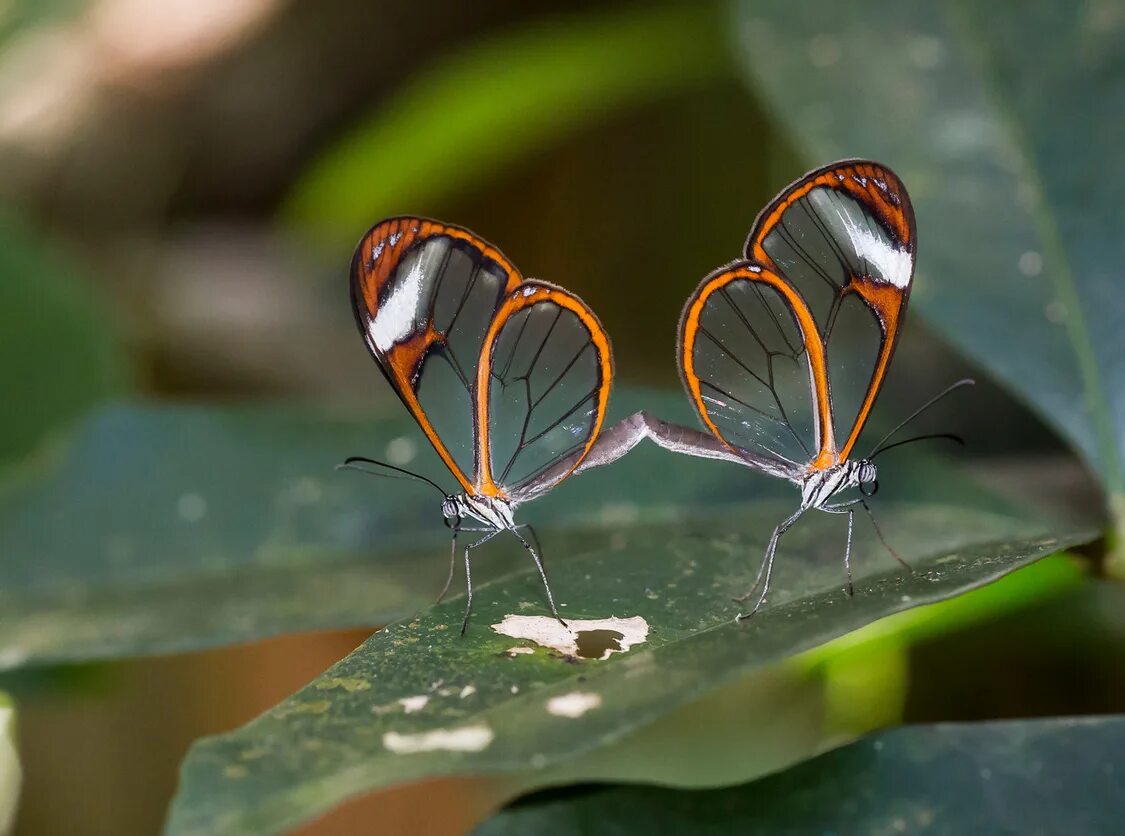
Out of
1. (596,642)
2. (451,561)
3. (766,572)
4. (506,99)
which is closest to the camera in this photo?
(596,642)

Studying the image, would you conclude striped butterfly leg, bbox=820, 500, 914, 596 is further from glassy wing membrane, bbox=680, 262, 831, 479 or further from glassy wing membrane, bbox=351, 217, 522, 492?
glassy wing membrane, bbox=351, 217, 522, 492

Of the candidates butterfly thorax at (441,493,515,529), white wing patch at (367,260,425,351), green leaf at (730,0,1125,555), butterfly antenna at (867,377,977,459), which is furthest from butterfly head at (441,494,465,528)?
green leaf at (730,0,1125,555)

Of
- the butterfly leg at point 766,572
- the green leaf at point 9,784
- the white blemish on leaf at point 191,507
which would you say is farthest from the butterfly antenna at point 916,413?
the green leaf at point 9,784

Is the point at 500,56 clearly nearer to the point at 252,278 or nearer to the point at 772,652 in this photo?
the point at 252,278

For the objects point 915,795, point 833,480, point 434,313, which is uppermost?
point 434,313

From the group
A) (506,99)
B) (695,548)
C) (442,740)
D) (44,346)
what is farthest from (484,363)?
(506,99)

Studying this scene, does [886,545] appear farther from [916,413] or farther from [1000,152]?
[1000,152]

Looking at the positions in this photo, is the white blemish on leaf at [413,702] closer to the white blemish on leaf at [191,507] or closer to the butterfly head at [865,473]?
the butterfly head at [865,473]
